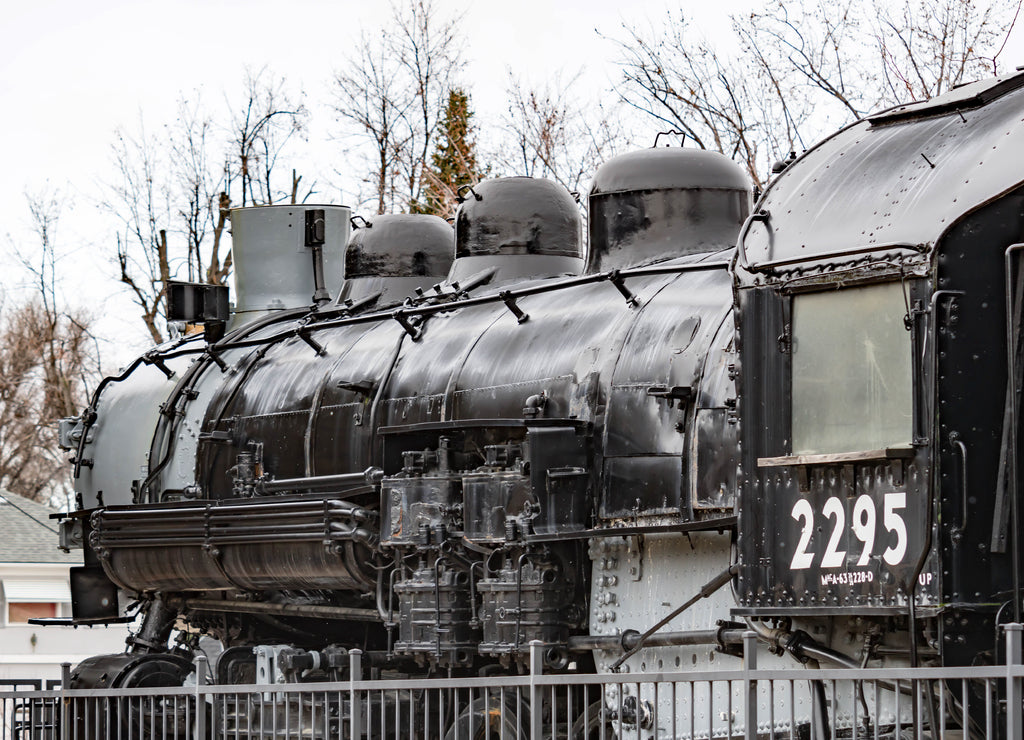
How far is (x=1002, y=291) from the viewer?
22.0ft

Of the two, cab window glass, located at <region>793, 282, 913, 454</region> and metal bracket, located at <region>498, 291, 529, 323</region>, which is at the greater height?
metal bracket, located at <region>498, 291, 529, 323</region>

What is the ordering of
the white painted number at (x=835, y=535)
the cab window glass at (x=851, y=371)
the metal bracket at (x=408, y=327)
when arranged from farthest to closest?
the metal bracket at (x=408, y=327)
the white painted number at (x=835, y=535)
the cab window glass at (x=851, y=371)

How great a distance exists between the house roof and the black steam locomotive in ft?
53.4

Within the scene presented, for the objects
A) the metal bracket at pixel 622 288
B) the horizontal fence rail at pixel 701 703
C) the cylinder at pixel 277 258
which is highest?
the cylinder at pixel 277 258

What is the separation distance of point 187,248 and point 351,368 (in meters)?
30.1

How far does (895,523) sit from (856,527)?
210mm

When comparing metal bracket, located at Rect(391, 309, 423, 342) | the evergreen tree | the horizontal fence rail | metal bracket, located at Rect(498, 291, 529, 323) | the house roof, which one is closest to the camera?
the horizontal fence rail

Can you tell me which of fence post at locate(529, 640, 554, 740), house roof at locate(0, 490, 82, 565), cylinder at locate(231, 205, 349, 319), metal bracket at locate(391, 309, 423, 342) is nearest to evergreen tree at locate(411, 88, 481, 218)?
house roof at locate(0, 490, 82, 565)

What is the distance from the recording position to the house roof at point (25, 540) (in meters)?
30.7

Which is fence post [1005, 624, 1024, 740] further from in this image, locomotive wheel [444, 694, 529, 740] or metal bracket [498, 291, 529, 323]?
metal bracket [498, 291, 529, 323]

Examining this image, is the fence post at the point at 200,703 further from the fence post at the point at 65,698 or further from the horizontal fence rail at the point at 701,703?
the fence post at the point at 65,698

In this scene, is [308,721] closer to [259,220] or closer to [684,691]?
[684,691]

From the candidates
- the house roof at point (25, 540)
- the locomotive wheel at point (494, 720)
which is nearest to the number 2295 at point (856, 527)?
the locomotive wheel at point (494, 720)

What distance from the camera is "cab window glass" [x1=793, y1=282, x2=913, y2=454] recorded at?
6805mm
